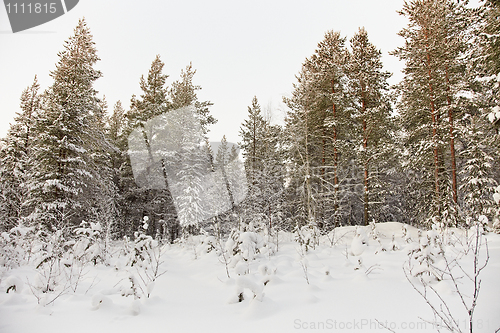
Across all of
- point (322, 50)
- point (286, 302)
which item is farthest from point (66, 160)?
point (322, 50)

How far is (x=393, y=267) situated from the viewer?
428cm

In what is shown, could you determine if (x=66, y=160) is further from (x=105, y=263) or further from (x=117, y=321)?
(x=117, y=321)

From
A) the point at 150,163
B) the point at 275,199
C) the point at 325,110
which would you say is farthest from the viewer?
the point at 275,199

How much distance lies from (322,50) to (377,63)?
363cm

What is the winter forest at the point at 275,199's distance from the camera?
2.75 m

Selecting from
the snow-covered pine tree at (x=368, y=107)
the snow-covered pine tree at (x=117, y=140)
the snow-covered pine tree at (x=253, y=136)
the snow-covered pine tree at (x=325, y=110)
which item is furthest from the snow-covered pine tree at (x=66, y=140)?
the snow-covered pine tree at (x=368, y=107)

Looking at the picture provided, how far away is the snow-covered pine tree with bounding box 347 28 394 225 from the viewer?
12.9 meters

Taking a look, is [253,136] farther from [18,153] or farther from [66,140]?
[18,153]

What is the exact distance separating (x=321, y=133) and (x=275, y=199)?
6244 millimetres

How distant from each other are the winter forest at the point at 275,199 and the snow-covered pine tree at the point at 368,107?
0.11m

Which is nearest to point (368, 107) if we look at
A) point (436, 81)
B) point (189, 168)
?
point (436, 81)

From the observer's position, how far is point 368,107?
13984 millimetres

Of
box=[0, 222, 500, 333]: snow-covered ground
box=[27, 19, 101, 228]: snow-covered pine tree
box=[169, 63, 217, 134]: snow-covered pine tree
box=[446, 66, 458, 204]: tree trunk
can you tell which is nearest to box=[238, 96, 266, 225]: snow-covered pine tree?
box=[169, 63, 217, 134]: snow-covered pine tree

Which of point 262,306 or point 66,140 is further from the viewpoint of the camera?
point 66,140
